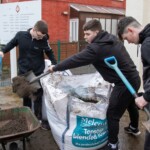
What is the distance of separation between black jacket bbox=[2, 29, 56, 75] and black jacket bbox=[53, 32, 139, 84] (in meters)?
0.99

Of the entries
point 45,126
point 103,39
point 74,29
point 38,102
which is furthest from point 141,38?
point 74,29

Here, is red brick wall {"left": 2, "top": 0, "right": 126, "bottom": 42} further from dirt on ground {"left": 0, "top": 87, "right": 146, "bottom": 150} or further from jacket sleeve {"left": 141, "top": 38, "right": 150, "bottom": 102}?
jacket sleeve {"left": 141, "top": 38, "right": 150, "bottom": 102}

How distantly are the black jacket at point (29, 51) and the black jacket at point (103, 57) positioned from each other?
3.25ft

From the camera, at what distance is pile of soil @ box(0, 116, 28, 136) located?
3.36m

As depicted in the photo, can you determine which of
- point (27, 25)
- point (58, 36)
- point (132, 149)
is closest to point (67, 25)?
point (58, 36)

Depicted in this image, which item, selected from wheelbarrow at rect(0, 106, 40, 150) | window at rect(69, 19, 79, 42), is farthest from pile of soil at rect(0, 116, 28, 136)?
window at rect(69, 19, 79, 42)

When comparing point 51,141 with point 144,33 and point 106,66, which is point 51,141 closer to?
point 106,66

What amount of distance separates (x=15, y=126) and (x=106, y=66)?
1.30 m

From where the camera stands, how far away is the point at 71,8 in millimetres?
13812

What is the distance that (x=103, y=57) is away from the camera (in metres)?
3.15

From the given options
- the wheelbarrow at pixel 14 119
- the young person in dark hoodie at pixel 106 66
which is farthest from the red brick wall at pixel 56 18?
the young person in dark hoodie at pixel 106 66

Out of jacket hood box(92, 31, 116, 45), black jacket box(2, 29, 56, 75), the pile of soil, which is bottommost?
the pile of soil

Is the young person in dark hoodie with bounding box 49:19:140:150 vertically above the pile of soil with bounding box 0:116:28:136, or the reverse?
the young person in dark hoodie with bounding box 49:19:140:150

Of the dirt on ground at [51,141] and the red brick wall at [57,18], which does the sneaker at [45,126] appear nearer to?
the dirt on ground at [51,141]
